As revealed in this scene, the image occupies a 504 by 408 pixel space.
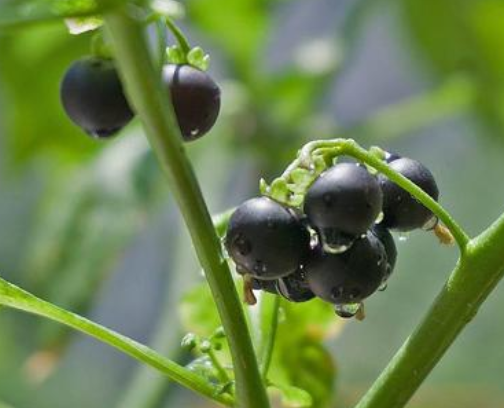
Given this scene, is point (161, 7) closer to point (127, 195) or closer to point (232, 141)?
point (127, 195)

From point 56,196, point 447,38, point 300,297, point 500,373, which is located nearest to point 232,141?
point 56,196

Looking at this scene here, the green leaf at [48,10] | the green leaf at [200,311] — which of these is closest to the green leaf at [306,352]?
the green leaf at [200,311]

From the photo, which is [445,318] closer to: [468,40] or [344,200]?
[344,200]

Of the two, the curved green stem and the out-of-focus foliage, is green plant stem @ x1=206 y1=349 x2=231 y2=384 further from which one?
the out-of-focus foliage

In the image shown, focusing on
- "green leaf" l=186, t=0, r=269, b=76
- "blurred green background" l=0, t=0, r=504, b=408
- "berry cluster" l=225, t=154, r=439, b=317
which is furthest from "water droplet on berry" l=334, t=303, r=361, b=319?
"green leaf" l=186, t=0, r=269, b=76

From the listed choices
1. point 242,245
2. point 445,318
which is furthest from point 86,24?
point 445,318

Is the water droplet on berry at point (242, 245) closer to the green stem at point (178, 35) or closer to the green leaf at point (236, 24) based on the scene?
the green stem at point (178, 35)
